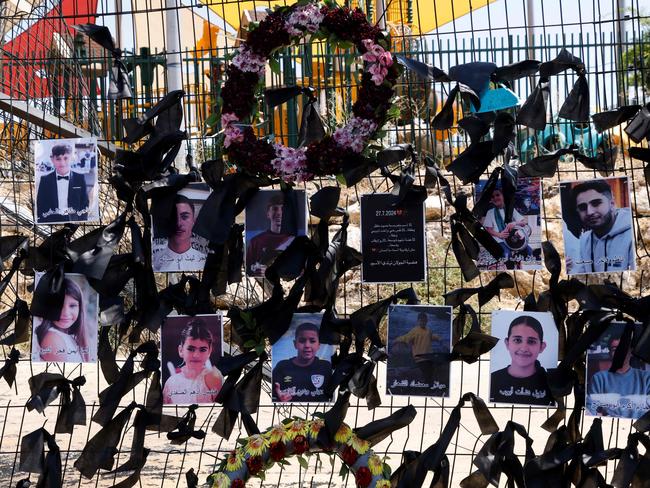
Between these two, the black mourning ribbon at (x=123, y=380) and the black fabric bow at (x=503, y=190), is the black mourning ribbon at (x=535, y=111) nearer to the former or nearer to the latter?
the black fabric bow at (x=503, y=190)

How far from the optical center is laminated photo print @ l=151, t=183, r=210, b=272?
387 cm

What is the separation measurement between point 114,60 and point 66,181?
55cm

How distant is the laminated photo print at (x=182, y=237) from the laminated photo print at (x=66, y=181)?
0.30 metres

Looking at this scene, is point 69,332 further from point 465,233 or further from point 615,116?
point 615,116

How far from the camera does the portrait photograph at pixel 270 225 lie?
3768 mm

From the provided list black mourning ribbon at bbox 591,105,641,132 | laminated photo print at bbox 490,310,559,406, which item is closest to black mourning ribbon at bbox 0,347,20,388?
laminated photo print at bbox 490,310,559,406

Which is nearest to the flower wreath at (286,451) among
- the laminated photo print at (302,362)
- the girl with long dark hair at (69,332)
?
the laminated photo print at (302,362)

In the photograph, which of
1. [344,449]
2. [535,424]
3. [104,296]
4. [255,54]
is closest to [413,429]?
[535,424]

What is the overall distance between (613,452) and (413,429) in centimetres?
251

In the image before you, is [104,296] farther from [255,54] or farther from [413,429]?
[413,429]

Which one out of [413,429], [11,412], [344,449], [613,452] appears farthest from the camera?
[11,412]

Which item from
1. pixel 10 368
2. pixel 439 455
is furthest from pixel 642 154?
pixel 10 368

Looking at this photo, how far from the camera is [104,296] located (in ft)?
12.9

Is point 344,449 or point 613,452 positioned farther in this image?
point 344,449
